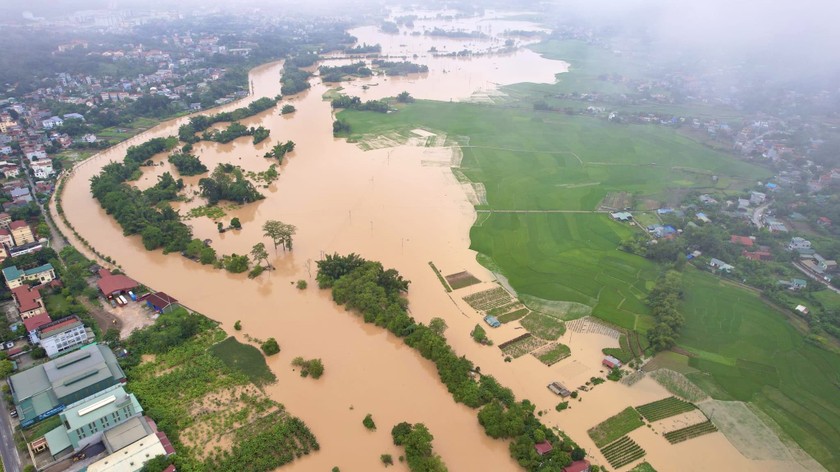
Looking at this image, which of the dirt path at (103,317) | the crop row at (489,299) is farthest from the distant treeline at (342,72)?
the crop row at (489,299)

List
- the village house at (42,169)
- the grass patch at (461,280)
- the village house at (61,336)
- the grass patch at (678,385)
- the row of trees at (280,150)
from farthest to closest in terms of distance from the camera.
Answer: the row of trees at (280,150), the village house at (42,169), the grass patch at (461,280), the village house at (61,336), the grass patch at (678,385)

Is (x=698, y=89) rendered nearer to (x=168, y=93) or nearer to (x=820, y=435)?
(x=820, y=435)

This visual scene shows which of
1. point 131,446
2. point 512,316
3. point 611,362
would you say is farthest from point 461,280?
point 131,446

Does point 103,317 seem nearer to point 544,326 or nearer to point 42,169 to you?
point 544,326

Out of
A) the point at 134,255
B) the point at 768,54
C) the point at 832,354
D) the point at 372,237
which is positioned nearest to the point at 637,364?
the point at 832,354

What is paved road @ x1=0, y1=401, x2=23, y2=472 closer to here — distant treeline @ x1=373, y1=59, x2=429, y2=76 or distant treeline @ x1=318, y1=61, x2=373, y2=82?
distant treeline @ x1=318, y1=61, x2=373, y2=82

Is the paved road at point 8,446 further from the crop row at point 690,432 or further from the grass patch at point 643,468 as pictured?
the crop row at point 690,432
